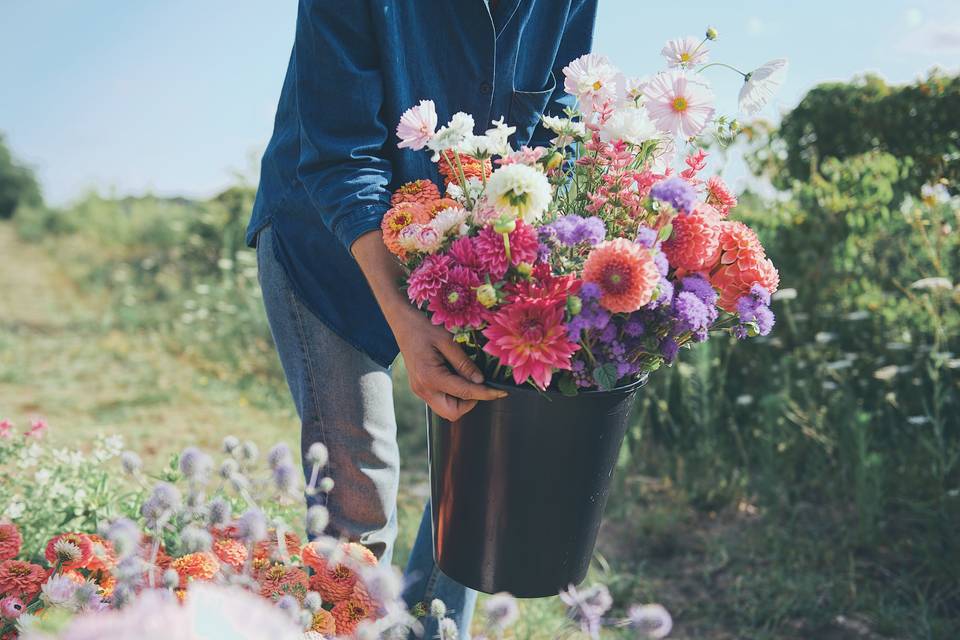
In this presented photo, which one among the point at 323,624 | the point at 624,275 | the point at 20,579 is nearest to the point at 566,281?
the point at 624,275

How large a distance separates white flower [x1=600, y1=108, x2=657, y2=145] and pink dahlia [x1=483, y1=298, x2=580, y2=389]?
288 millimetres

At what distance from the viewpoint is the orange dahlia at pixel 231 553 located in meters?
1.27

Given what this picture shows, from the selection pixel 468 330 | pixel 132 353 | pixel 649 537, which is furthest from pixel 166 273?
pixel 468 330

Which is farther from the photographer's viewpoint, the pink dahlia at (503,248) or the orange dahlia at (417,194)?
the orange dahlia at (417,194)

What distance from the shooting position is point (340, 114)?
1.34 meters

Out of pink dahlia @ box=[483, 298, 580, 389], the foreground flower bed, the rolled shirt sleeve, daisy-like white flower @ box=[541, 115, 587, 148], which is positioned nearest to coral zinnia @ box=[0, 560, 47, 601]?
the foreground flower bed

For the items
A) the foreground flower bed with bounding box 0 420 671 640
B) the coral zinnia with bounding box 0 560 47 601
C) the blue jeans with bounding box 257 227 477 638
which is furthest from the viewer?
the blue jeans with bounding box 257 227 477 638

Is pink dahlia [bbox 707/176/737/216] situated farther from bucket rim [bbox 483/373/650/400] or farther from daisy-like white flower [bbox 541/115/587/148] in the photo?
bucket rim [bbox 483/373/650/400]

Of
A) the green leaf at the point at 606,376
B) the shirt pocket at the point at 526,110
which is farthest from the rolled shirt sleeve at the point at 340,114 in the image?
the green leaf at the point at 606,376

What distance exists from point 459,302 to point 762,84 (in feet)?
1.97

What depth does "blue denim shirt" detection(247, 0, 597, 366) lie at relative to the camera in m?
1.32

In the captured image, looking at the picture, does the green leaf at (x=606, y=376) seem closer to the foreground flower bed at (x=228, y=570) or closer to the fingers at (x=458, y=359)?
the fingers at (x=458, y=359)

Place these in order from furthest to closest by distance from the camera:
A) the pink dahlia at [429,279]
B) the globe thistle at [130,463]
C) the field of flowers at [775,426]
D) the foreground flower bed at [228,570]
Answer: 1. the field of flowers at [775,426]
2. the globe thistle at [130,463]
3. the pink dahlia at [429,279]
4. the foreground flower bed at [228,570]

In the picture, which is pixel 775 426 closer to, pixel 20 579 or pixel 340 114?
pixel 340 114
